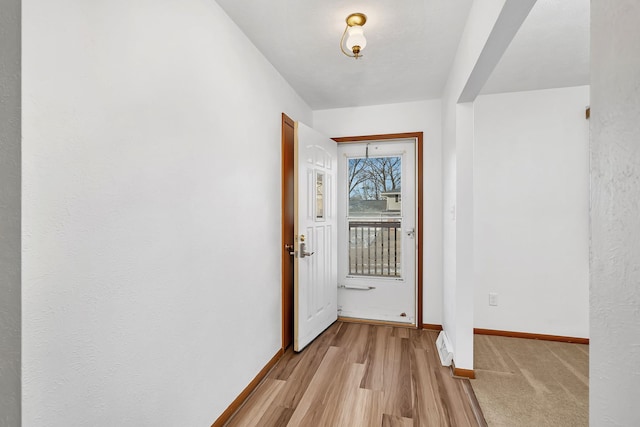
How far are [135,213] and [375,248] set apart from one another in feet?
8.80

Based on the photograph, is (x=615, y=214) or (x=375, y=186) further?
(x=375, y=186)

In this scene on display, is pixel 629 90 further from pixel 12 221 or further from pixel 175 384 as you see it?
pixel 175 384

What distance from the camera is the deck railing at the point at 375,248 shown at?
3412 mm

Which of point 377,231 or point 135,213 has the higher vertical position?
point 135,213

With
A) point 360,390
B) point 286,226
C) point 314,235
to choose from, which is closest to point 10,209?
point 286,226

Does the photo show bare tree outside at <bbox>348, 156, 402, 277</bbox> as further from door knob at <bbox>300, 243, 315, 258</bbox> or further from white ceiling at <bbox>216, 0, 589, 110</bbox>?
door knob at <bbox>300, 243, 315, 258</bbox>

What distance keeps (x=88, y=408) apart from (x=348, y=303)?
2.79 meters

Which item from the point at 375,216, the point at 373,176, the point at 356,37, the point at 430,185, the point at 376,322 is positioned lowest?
the point at 376,322

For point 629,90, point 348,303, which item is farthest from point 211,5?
point 348,303

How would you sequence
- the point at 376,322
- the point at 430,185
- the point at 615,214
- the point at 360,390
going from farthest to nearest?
the point at 376,322, the point at 430,185, the point at 360,390, the point at 615,214

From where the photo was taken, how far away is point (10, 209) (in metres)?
0.82

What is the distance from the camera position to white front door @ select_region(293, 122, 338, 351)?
2.61 metres

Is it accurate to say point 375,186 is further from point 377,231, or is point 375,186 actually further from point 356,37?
point 356,37

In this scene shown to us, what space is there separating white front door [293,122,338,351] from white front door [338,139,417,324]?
0.25 meters
